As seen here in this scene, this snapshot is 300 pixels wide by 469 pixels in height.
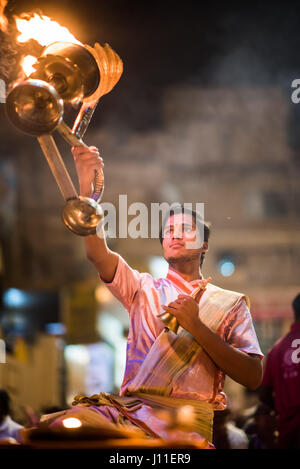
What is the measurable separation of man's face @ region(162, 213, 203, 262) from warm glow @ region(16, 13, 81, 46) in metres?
1.35

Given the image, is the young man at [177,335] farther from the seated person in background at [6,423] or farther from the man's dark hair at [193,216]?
the seated person in background at [6,423]

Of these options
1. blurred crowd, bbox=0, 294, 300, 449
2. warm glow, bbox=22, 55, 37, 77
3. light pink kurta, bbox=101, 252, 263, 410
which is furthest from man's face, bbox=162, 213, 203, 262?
blurred crowd, bbox=0, 294, 300, 449

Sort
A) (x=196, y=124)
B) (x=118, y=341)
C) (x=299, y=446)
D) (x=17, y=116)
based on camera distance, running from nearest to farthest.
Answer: (x=17, y=116), (x=299, y=446), (x=118, y=341), (x=196, y=124)

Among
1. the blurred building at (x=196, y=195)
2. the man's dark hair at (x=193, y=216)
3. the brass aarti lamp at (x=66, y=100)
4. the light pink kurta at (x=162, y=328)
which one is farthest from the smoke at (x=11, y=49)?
the blurred building at (x=196, y=195)

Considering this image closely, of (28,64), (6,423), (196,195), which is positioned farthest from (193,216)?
(196,195)

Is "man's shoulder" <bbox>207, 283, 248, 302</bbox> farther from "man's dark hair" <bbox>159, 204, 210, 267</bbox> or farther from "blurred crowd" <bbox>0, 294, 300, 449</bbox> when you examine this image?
"blurred crowd" <bbox>0, 294, 300, 449</bbox>

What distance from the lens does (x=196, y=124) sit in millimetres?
18453

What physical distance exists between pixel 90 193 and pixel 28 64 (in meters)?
0.98

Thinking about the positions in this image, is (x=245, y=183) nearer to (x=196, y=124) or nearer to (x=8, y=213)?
(x=196, y=124)

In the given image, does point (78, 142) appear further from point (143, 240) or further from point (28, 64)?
point (143, 240)

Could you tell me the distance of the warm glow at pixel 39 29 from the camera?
12.1ft

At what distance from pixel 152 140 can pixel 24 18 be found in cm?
1427

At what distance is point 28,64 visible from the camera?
3684 mm

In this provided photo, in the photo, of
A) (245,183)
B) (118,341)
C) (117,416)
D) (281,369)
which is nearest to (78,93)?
(117,416)
